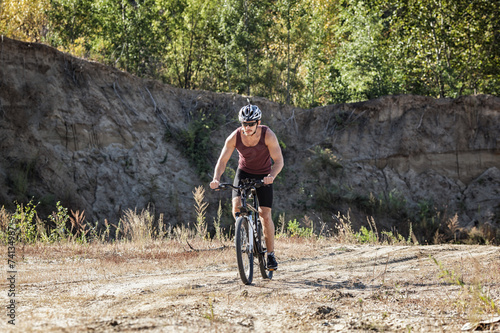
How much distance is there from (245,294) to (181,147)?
1406 centimetres

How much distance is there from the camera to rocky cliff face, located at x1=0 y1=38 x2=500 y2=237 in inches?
624

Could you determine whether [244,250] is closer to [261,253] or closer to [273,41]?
[261,253]

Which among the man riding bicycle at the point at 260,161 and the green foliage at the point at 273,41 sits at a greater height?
the green foliage at the point at 273,41

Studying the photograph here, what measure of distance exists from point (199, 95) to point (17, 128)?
7.41m

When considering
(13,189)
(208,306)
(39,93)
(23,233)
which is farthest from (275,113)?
(208,306)

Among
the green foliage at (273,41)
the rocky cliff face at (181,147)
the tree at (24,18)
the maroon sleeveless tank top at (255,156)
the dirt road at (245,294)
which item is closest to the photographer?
the dirt road at (245,294)

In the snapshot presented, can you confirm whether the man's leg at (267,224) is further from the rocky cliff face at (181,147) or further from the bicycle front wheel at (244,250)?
the rocky cliff face at (181,147)

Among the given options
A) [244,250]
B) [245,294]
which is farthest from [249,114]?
[245,294]

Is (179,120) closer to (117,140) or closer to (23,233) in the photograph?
(117,140)

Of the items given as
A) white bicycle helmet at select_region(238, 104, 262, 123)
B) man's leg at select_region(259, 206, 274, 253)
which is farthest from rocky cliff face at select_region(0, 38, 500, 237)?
white bicycle helmet at select_region(238, 104, 262, 123)

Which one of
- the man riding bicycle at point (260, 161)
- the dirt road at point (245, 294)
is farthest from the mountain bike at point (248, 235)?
the dirt road at point (245, 294)

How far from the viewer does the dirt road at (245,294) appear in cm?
427

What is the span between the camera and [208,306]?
15.9 ft

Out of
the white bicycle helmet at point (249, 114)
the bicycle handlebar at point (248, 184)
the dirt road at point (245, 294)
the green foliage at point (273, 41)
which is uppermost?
the green foliage at point (273, 41)
